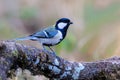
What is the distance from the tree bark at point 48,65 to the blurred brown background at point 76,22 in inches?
116

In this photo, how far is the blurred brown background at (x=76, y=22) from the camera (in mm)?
7398

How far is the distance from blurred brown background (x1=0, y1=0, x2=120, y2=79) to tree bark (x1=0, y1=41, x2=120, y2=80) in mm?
2948

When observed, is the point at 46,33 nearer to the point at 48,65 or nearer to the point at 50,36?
the point at 50,36

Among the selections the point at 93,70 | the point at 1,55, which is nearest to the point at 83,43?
the point at 93,70

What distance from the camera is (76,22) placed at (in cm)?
812

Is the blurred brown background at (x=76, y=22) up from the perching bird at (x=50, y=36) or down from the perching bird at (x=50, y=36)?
down

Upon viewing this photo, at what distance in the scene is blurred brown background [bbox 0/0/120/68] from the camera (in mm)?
7398

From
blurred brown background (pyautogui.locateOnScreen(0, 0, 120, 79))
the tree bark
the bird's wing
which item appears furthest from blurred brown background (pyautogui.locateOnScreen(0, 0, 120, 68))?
the tree bark

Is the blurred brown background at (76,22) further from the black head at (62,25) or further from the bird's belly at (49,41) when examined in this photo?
the bird's belly at (49,41)

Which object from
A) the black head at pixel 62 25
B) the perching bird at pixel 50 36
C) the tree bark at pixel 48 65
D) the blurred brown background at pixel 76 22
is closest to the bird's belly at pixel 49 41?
the perching bird at pixel 50 36

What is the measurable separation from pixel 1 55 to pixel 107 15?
540 centimetres

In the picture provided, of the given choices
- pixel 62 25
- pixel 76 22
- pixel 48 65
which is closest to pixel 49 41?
pixel 62 25

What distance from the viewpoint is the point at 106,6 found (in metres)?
8.59

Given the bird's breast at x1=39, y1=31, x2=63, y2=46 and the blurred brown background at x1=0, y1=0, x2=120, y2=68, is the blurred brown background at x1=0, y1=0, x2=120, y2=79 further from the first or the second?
the bird's breast at x1=39, y1=31, x2=63, y2=46
